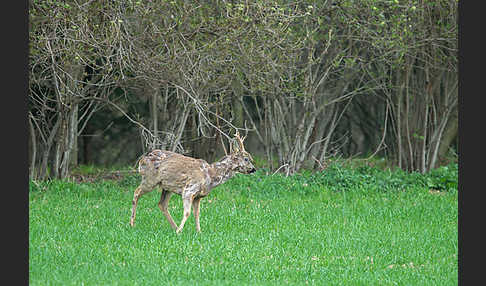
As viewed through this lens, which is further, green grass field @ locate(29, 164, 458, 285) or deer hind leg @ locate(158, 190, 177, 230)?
deer hind leg @ locate(158, 190, 177, 230)

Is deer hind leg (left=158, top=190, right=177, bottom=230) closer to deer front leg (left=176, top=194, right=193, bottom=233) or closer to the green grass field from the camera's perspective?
the green grass field

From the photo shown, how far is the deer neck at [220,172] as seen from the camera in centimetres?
1046

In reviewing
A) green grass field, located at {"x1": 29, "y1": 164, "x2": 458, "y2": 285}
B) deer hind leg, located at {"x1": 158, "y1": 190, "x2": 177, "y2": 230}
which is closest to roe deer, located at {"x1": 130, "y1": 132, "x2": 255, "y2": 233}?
deer hind leg, located at {"x1": 158, "y1": 190, "x2": 177, "y2": 230}

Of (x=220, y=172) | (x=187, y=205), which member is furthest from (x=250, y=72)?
(x=187, y=205)

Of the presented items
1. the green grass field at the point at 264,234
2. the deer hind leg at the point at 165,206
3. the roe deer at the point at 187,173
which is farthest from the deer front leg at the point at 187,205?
the deer hind leg at the point at 165,206

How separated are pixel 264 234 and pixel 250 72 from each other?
12.1 ft

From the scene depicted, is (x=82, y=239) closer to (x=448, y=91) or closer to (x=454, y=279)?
(x=454, y=279)

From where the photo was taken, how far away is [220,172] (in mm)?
10500

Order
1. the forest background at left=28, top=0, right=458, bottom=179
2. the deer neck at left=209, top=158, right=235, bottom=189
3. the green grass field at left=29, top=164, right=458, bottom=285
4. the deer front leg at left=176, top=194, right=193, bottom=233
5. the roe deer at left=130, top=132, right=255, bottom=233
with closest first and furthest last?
the green grass field at left=29, top=164, right=458, bottom=285 < the deer front leg at left=176, top=194, right=193, bottom=233 < the roe deer at left=130, top=132, right=255, bottom=233 < the deer neck at left=209, top=158, right=235, bottom=189 < the forest background at left=28, top=0, right=458, bottom=179

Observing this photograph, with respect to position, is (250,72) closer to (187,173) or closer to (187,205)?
(187,173)

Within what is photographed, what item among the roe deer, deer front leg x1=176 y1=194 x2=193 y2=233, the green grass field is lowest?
the green grass field

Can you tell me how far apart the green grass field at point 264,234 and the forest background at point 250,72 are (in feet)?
4.27

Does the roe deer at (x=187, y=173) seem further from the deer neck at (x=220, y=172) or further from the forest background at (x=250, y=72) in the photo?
the forest background at (x=250, y=72)

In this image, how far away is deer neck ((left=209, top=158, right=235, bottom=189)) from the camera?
1046 cm
